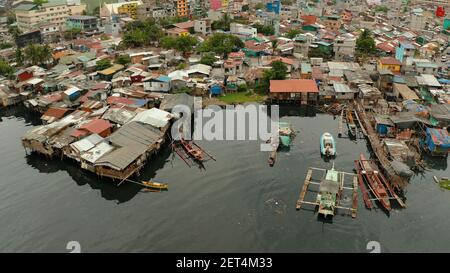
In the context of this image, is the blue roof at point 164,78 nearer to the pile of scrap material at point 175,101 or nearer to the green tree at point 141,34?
the pile of scrap material at point 175,101

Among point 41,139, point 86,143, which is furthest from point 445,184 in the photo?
point 41,139

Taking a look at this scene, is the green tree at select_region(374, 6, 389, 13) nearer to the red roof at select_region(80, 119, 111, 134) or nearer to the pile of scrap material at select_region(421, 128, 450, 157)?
the pile of scrap material at select_region(421, 128, 450, 157)

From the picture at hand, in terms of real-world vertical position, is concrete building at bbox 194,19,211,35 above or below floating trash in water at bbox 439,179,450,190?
above

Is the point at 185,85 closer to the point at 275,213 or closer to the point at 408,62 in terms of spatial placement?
the point at 275,213

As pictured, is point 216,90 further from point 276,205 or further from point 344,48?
point 344,48

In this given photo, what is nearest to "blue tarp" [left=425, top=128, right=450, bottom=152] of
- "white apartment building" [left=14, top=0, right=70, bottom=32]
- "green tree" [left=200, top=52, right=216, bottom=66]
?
"green tree" [left=200, top=52, right=216, bottom=66]

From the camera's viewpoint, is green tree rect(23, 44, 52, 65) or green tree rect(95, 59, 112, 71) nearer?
green tree rect(95, 59, 112, 71)
